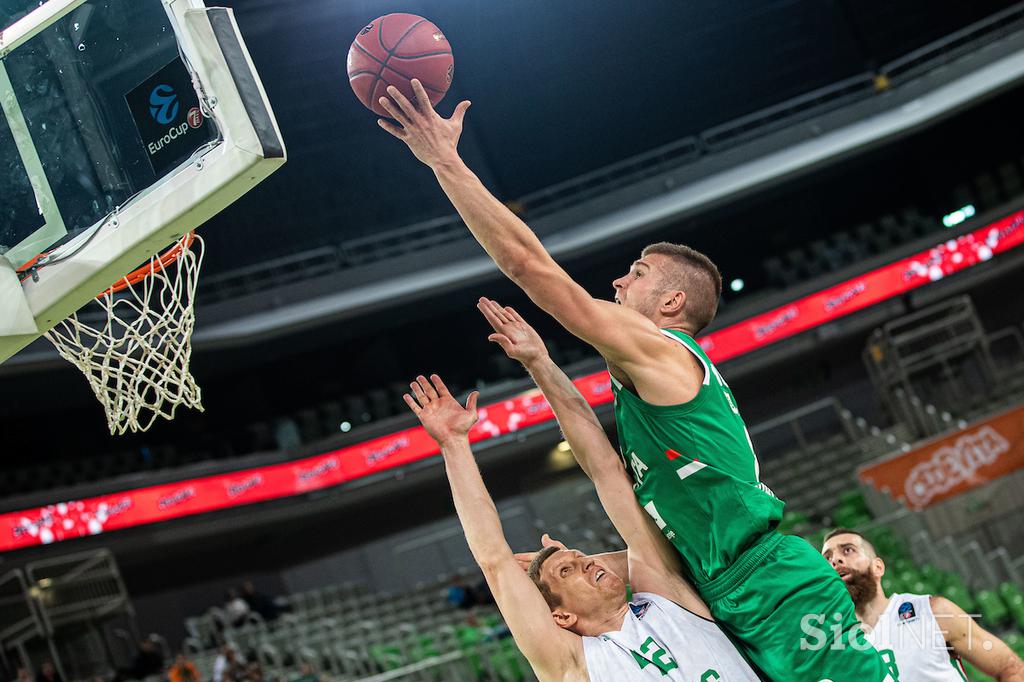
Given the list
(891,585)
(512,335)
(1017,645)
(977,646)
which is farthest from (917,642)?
(891,585)

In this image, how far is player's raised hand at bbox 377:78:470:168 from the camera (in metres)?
2.89

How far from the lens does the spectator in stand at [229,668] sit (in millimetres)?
10016

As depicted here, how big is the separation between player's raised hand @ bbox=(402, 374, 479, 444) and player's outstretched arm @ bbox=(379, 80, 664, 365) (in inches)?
18.6

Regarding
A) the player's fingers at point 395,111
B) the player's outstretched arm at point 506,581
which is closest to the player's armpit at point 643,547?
the player's outstretched arm at point 506,581

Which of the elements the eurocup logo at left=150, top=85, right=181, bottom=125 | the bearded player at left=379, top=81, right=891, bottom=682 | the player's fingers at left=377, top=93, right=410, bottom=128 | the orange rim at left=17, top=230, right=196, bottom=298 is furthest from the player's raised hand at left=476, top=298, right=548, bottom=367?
the orange rim at left=17, top=230, right=196, bottom=298

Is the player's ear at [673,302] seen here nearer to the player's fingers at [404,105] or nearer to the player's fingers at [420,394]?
the player's fingers at [420,394]

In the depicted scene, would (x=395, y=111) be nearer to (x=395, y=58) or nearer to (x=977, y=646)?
(x=395, y=58)

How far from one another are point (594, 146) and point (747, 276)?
405 centimetres

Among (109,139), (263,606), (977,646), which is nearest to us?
(109,139)

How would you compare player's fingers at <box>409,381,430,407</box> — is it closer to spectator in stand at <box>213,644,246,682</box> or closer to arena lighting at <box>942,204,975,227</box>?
spectator in stand at <box>213,644,246,682</box>

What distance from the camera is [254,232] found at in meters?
17.9

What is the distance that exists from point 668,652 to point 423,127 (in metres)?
1.65

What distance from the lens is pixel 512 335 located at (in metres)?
3.32

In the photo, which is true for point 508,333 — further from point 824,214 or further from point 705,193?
point 824,214
